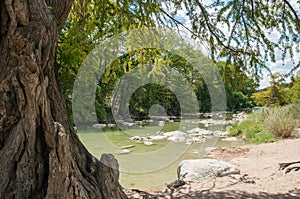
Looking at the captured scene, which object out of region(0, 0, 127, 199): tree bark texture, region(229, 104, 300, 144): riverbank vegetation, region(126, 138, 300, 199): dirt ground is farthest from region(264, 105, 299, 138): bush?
region(0, 0, 127, 199): tree bark texture

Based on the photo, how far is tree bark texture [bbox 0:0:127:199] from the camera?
1.82 m

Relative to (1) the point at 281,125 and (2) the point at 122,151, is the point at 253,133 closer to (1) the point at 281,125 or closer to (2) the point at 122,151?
(1) the point at 281,125

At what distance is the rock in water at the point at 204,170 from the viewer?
534 cm

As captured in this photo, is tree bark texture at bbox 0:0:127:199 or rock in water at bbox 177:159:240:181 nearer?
tree bark texture at bbox 0:0:127:199

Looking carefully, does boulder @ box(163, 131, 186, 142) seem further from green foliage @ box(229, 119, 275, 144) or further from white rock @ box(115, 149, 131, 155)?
white rock @ box(115, 149, 131, 155)

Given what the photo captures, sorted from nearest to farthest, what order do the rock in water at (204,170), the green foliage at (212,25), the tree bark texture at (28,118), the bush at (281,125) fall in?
the tree bark texture at (28,118) → the green foliage at (212,25) → the rock in water at (204,170) → the bush at (281,125)

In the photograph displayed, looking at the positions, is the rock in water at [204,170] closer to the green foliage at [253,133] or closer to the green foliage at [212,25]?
the green foliage at [212,25]

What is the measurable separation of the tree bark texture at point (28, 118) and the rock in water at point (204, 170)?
3.66 meters

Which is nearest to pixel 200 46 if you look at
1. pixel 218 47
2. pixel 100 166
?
pixel 218 47

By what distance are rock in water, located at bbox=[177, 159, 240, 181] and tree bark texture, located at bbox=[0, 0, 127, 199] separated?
3.66 metres

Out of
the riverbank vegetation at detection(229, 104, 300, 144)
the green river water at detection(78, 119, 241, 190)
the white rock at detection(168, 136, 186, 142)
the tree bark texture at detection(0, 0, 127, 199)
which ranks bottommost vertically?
the green river water at detection(78, 119, 241, 190)

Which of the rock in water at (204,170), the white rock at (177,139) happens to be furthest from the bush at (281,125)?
the rock in water at (204,170)

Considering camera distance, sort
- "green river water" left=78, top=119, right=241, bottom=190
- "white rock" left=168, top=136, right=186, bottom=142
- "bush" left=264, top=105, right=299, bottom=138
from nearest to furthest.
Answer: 1. "green river water" left=78, top=119, right=241, bottom=190
2. "bush" left=264, top=105, right=299, bottom=138
3. "white rock" left=168, top=136, right=186, bottom=142

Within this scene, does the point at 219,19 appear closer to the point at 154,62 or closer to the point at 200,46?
the point at 200,46
